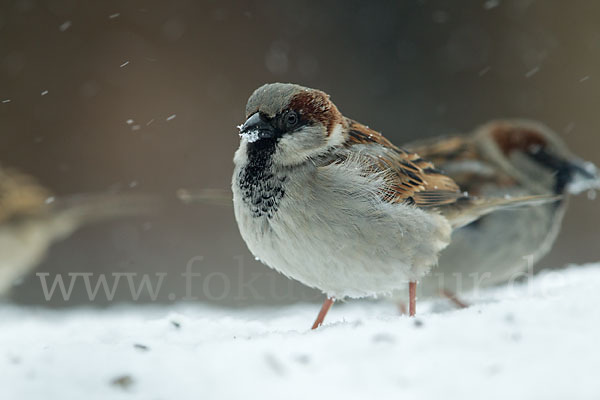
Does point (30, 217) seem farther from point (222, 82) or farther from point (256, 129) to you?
point (256, 129)

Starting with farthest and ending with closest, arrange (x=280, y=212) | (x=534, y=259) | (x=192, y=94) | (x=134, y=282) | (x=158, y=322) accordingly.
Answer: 1. (x=192, y=94)
2. (x=134, y=282)
3. (x=534, y=259)
4. (x=158, y=322)
5. (x=280, y=212)

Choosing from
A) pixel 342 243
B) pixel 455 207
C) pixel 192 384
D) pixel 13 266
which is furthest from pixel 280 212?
pixel 13 266

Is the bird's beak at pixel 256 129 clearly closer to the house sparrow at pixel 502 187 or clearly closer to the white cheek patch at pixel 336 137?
the white cheek patch at pixel 336 137

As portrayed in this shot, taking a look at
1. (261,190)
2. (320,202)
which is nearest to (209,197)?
(261,190)

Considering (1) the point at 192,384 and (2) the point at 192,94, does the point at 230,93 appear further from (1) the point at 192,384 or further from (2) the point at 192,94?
(1) the point at 192,384

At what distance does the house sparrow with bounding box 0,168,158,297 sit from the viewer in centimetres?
389

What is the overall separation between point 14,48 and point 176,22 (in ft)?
4.70

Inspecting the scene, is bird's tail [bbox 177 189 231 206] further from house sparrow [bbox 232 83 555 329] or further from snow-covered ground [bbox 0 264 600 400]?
snow-covered ground [bbox 0 264 600 400]

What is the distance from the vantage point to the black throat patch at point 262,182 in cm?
206

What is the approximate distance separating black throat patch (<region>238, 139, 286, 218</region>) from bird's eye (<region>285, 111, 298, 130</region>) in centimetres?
7

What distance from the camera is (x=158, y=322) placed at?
2.40 meters

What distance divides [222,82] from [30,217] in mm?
2245

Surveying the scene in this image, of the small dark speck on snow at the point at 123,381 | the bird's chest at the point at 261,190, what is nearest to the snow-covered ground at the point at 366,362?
the small dark speck on snow at the point at 123,381

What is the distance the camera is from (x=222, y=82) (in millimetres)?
5578
